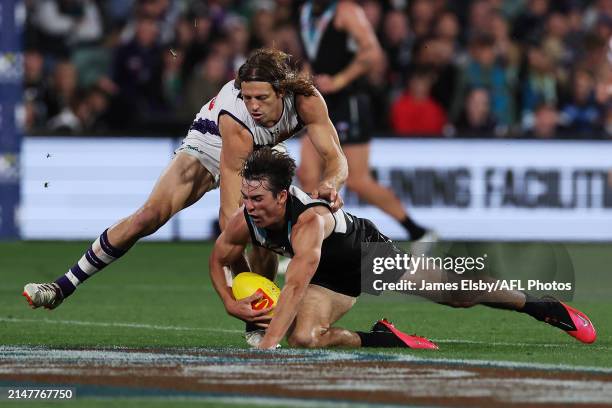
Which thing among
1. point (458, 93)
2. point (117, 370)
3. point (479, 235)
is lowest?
point (479, 235)

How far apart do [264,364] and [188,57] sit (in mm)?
11790

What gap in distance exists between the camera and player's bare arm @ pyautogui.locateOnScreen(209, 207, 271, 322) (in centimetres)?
868

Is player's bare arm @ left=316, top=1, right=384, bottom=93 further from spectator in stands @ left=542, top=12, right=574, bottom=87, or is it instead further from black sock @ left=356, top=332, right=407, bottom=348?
spectator in stands @ left=542, top=12, right=574, bottom=87

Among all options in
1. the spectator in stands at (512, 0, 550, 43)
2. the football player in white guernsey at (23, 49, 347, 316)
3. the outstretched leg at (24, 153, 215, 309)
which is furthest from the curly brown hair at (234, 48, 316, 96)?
the spectator in stands at (512, 0, 550, 43)

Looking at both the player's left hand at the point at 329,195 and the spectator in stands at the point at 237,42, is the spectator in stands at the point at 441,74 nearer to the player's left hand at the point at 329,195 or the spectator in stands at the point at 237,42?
the spectator in stands at the point at 237,42

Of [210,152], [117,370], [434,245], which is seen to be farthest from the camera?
[434,245]

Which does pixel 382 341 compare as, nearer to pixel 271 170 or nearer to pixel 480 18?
pixel 271 170

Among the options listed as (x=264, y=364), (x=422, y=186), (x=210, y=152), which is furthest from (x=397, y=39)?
(x=264, y=364)

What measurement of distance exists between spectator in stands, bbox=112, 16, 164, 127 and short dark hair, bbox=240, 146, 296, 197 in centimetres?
1035

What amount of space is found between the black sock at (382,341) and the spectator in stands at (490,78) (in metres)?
10.7

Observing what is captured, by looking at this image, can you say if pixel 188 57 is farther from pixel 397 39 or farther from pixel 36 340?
pixel 36 340

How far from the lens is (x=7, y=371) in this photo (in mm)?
7406

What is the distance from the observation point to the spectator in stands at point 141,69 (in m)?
18.6

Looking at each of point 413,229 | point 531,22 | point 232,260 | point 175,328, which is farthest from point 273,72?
point 531,22
